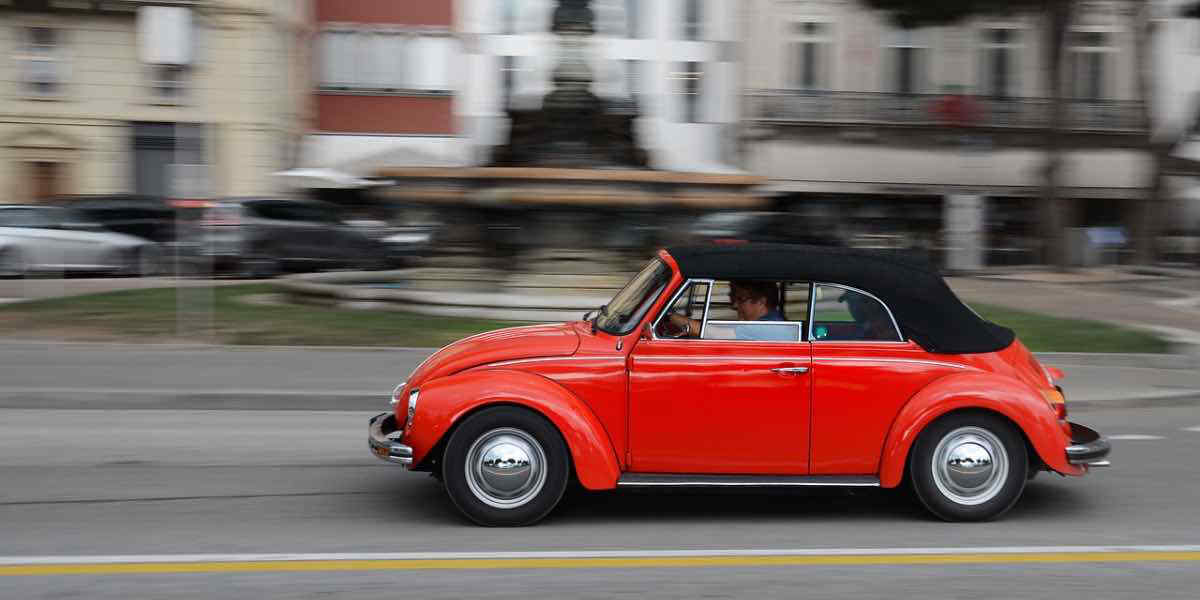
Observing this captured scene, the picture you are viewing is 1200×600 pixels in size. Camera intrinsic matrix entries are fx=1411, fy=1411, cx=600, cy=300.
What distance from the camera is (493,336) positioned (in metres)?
7.37

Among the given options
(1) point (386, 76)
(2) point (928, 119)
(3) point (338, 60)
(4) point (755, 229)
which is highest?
(3) point (338, 60)

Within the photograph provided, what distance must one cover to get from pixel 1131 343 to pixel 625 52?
28776 mm

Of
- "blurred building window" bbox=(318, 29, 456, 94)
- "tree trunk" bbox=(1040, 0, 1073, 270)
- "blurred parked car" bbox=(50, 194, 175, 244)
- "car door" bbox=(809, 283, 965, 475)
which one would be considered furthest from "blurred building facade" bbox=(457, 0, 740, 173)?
"car door" bbox=(809, 283, 965, 475)

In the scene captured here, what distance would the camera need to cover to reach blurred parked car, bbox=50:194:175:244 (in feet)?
85.1

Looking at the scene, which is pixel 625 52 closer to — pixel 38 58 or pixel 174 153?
pixel 174 153

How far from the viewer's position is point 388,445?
22.5ft

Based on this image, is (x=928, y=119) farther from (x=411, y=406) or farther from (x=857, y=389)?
(x=411, y=406)

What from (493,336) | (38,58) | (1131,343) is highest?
(38,58)

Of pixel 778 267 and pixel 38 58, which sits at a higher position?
pixel 38 58

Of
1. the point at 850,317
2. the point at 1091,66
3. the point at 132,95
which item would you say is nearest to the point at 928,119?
the point at 1091,66

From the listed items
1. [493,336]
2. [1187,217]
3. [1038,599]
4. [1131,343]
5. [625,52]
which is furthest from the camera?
[625,52]

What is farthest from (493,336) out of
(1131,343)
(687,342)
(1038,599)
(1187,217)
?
(1187,217)

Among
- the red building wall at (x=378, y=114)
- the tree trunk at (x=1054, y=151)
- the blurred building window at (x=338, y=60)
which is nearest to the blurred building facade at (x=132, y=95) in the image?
the red building wall at (x=378, y=114)

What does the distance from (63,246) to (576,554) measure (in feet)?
67.9
